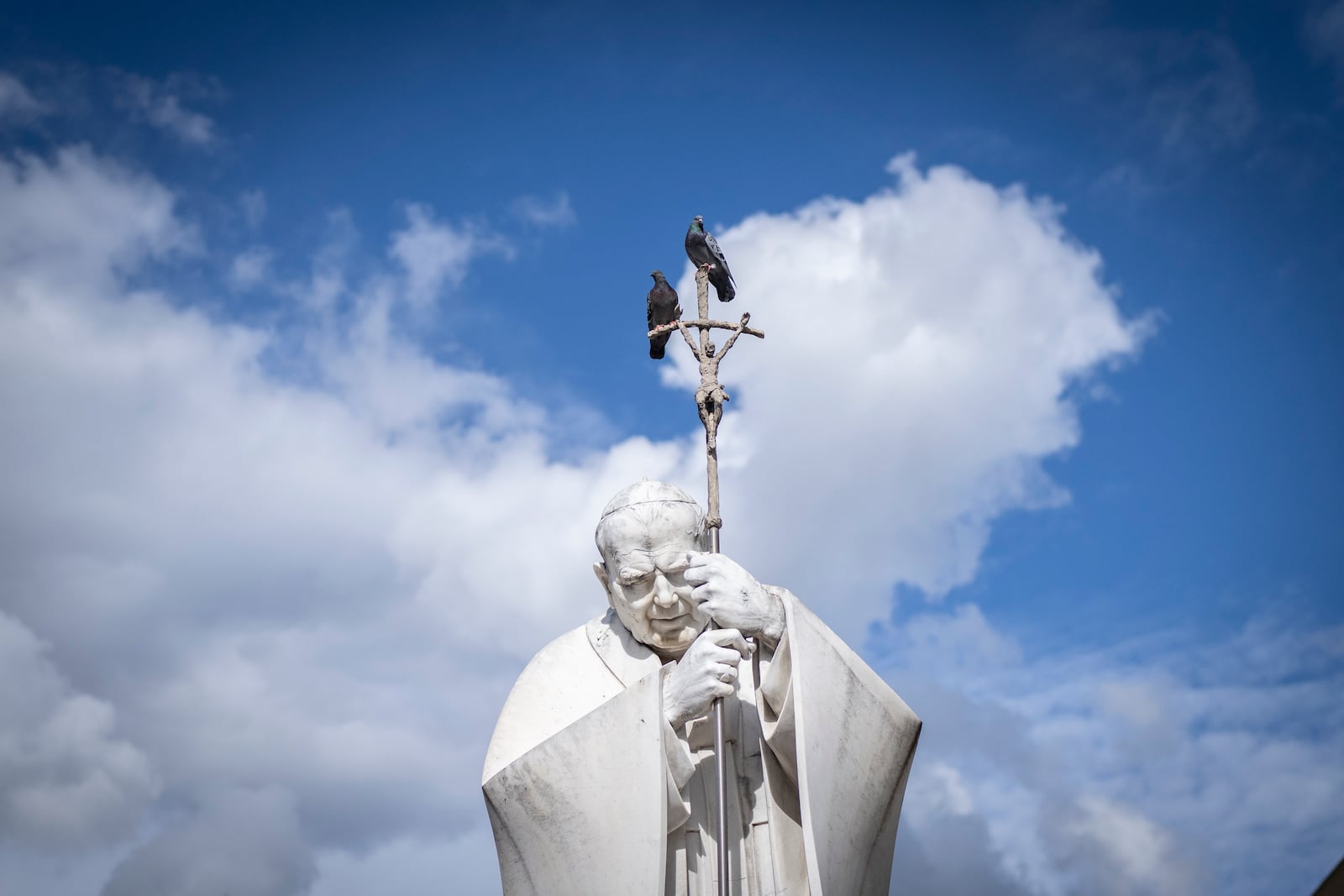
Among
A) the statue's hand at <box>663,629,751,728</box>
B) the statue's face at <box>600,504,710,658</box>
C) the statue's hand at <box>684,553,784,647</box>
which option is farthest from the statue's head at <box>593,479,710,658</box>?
the statue's hand at <box>663,629,751,728</box>

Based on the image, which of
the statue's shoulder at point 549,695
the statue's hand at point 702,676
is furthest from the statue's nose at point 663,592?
the statue's shoulder at point 549,695

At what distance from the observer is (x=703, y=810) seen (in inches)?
317

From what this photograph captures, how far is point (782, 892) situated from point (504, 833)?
1634 millimetres

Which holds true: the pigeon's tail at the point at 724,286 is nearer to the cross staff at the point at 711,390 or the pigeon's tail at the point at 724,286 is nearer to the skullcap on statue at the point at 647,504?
the cross staff at the point at 711,390

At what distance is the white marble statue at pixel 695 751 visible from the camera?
24.5 feet

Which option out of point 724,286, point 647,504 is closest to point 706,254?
point 724,286

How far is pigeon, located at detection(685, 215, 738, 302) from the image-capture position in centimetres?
977

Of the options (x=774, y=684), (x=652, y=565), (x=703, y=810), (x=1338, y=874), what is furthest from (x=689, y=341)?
(x=1338, y=874)

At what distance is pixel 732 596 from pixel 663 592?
1.82ft

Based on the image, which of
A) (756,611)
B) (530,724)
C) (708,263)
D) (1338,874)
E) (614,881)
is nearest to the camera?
(1338,874)

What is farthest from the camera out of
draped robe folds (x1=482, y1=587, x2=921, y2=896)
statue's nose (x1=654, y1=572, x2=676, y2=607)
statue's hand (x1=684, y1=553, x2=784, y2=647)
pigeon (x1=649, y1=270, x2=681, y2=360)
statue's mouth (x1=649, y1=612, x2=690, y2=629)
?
pigeon (x1=649, y1=270, x2=681, y2=360)

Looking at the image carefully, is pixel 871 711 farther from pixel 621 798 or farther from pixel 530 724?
pixel 530 724

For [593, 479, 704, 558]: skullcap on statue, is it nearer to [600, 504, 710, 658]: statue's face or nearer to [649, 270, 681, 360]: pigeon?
[600, 504, 710, 658]: statue's face

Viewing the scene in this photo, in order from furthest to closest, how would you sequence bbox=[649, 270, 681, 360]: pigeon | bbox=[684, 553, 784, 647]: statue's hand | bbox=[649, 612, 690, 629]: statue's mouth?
bbox=[649, 270, 681, 360]: pigeon
bbox=[649, 612, 690, 629]: statue's mouth
bbox=[684, 553, 784, 647]: statue's hand
